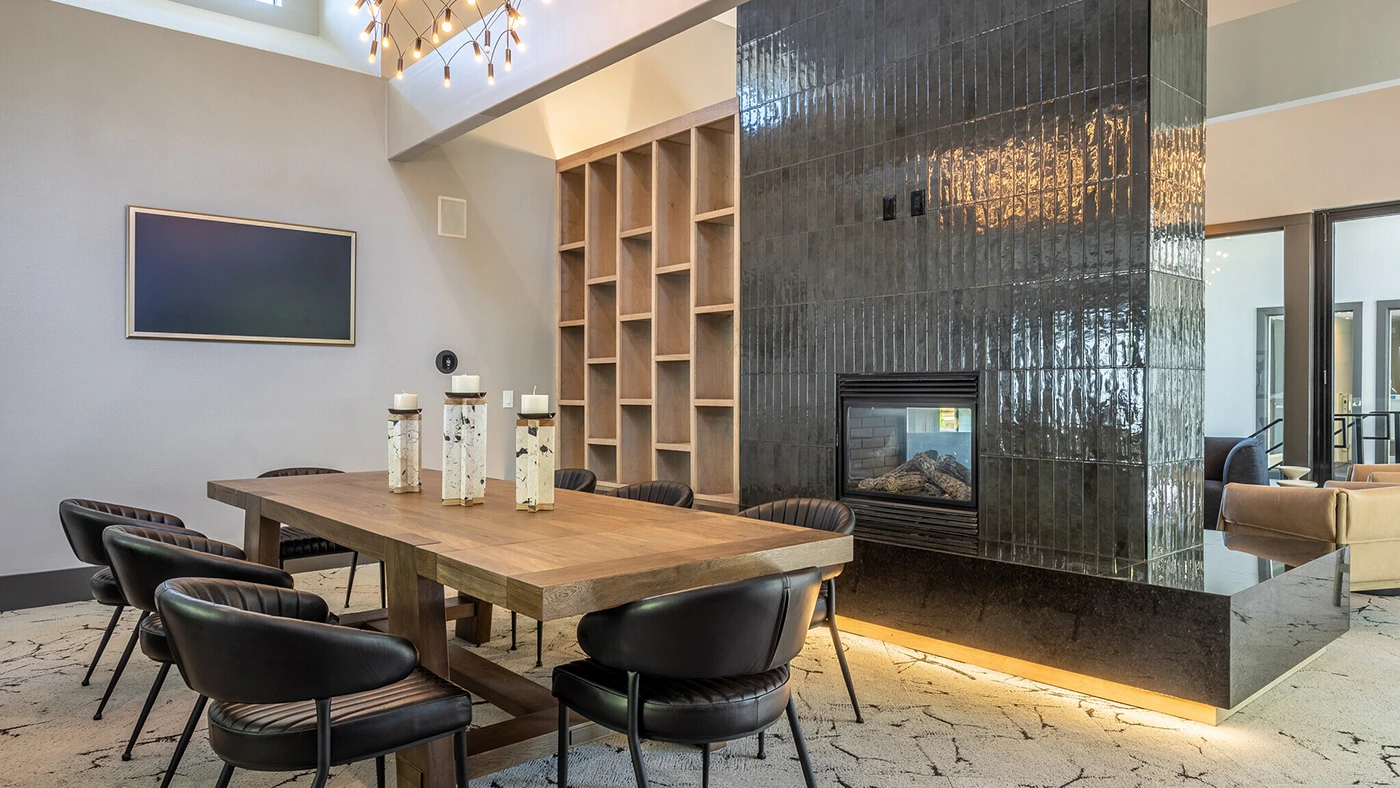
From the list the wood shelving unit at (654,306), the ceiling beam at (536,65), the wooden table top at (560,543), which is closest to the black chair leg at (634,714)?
the wooden table top at (560,543)

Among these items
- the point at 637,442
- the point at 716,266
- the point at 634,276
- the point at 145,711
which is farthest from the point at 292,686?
the point at 634,276

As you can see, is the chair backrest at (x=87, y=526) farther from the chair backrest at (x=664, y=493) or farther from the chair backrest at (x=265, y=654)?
the chair backrest at (x=664, y=493)

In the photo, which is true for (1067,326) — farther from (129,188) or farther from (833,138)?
(129,188)

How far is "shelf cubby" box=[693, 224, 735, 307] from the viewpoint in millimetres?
5305

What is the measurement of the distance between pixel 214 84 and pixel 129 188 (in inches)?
30.9

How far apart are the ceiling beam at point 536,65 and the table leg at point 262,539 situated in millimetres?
2452

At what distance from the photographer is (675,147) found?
18.7 feet

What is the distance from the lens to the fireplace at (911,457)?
3789 millimetres

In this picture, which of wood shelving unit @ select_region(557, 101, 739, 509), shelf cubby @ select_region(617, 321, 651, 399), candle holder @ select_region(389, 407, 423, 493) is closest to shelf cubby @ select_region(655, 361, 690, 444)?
wood shelving unit @ select_region(557, 101, 739, 509)

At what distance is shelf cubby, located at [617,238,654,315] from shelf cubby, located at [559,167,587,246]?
0.66 meters

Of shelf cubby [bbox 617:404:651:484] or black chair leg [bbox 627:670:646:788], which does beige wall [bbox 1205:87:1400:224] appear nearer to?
shelf cubby [bbox 617:404:651:484]

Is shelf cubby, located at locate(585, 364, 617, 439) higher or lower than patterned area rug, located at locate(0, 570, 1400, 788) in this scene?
higher

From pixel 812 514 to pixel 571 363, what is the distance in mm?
3886

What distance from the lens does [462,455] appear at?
8.89 ft
